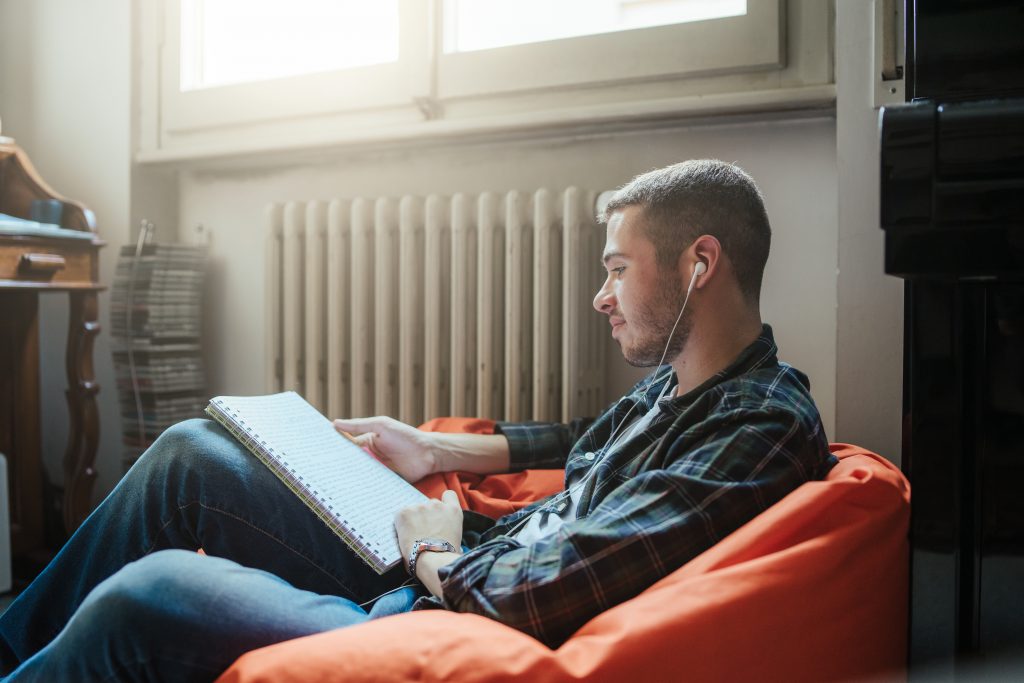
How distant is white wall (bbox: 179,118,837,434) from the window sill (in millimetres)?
45

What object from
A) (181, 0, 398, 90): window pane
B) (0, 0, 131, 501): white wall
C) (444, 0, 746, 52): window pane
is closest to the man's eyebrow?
(444, 0, 746, 52): window pane

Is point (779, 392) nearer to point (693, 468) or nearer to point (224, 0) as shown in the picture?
point (693, 468)

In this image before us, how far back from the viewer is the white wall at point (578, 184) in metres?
1.49

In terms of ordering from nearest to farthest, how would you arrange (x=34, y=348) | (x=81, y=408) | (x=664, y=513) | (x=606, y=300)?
1. (x=664, y=513)
2. (x=606, y=300)
3. (x=81, y=408)
4. (x=34, y=348)

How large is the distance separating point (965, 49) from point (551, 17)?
46.9 inches

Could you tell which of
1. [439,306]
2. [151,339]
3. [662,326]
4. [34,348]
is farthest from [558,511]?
[34,348]

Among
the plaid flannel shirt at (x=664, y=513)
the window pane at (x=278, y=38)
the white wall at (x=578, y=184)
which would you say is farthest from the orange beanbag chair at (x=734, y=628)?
the window pane at (x=278, y=38)

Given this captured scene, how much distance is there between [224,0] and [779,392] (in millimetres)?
1909

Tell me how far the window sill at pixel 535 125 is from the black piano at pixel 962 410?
0.74 meters

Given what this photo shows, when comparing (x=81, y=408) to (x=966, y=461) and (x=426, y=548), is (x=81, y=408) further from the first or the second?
(x=966, y=461)

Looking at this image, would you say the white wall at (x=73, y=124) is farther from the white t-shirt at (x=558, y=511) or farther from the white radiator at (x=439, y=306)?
the white t-shirt at (x=558, y=511)

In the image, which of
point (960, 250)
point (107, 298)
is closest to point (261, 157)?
point (107, 298)

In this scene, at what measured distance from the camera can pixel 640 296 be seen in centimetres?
95

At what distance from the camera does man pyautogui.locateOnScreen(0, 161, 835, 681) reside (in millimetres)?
644
